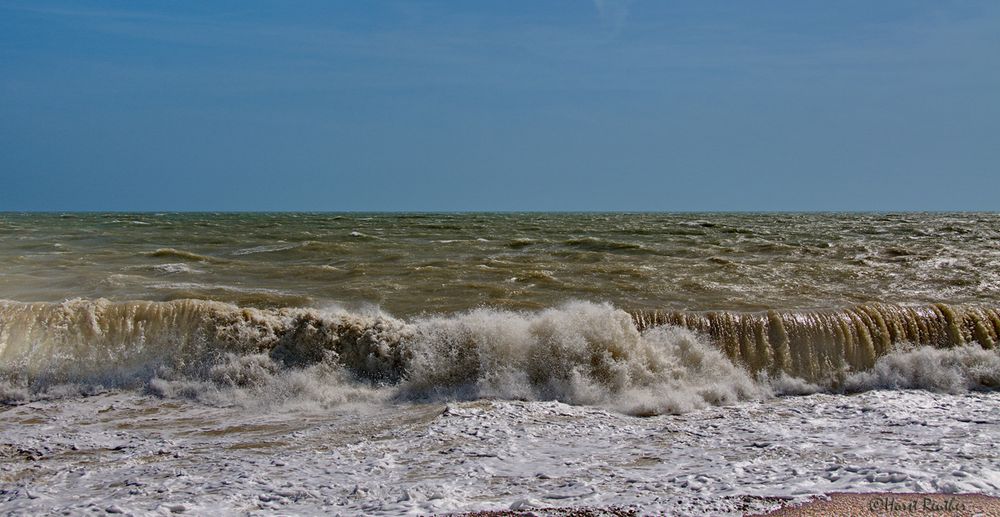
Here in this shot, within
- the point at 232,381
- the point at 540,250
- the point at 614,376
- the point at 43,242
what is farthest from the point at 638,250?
the point at 43,242

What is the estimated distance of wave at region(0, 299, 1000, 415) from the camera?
8508 mm

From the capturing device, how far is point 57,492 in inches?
201

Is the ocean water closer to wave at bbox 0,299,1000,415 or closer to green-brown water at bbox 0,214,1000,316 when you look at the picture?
wave at bbox 0,299,1000,415

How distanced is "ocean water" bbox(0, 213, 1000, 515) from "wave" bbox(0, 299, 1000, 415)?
0.10 ft

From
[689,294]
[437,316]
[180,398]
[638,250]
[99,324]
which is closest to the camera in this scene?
[180,398]

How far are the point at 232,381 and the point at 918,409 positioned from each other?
8.05m

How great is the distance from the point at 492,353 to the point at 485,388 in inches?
24.0

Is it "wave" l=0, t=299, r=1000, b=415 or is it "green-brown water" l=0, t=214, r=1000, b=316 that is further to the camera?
"green-brown water" l=0, t=214, r=1000, b=316

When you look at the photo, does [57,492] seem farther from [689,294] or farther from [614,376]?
[689,294]

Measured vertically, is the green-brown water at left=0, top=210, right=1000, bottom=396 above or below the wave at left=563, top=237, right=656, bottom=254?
below

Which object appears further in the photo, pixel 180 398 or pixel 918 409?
pixel 180 398

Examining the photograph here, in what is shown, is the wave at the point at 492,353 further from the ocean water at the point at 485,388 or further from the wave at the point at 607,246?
the wave at the point at 607,246

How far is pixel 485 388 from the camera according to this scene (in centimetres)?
845

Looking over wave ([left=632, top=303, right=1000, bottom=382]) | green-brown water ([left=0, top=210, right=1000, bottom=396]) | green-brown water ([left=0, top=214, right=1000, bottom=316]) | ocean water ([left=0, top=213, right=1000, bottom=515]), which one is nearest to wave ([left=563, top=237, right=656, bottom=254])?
green-brown water ([left=0, top=214, right=1000, bottom=316])
